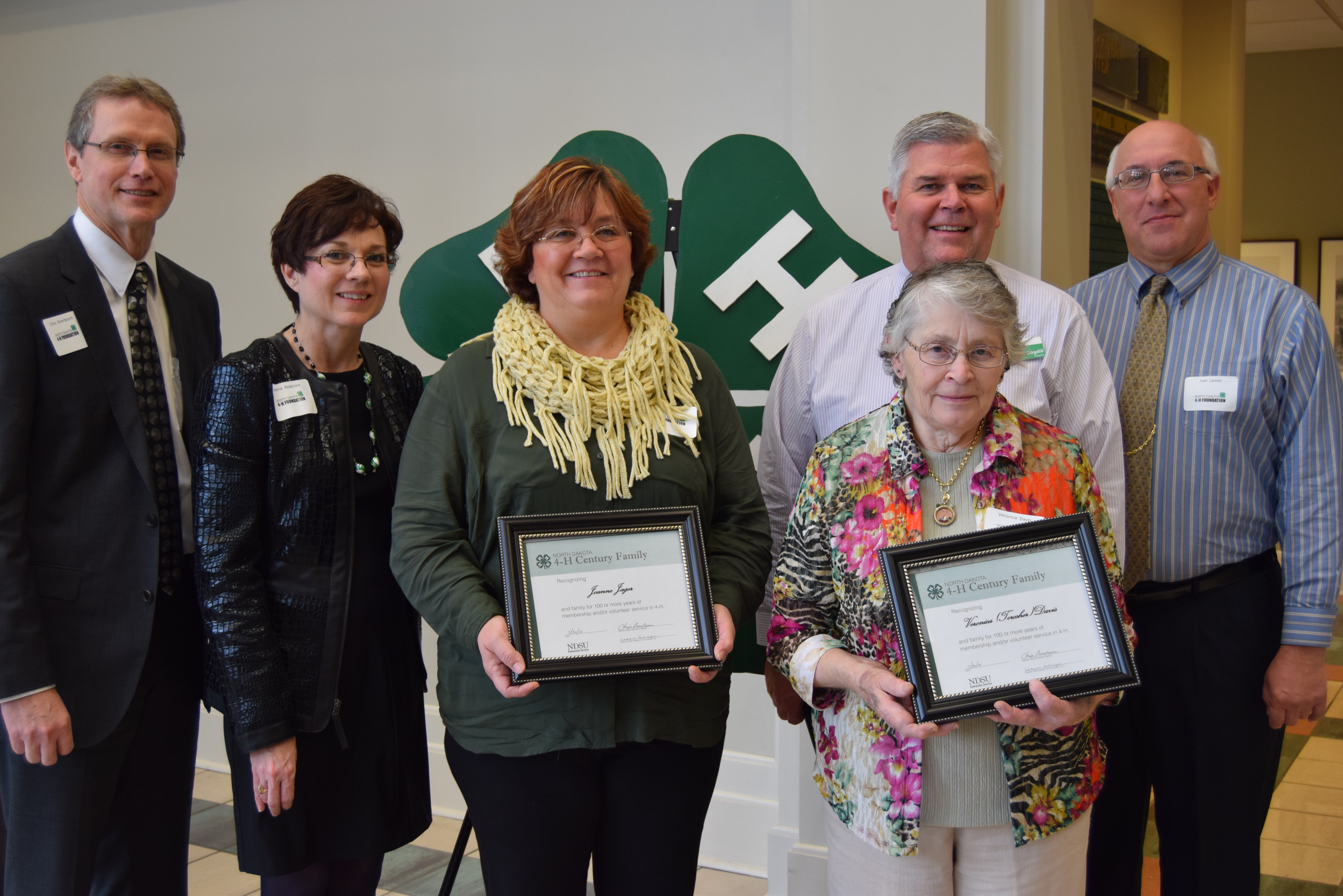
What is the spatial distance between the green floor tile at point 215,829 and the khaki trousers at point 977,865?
2.58 meters

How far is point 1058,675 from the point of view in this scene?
4.63 ft

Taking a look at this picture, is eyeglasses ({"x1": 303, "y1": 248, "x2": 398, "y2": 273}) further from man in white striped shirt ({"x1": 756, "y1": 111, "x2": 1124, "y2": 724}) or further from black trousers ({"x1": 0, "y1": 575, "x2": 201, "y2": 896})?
man in white striped shirt ({"x1": 756, "y1": 111, "x2": 1124, "y2": 724})

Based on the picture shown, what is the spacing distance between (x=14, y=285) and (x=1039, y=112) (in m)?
2.30

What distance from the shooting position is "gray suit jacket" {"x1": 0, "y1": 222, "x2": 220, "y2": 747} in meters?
1.85

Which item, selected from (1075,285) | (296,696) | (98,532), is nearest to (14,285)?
(98,532)

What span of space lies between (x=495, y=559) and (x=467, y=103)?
2.51 metres

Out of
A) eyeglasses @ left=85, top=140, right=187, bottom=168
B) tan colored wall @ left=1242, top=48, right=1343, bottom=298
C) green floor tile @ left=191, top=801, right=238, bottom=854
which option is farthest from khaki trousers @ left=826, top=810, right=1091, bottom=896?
tan colored wall @ left=1242, top=48, right=1343, bottom=298

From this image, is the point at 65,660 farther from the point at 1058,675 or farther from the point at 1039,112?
the point at 1039,112

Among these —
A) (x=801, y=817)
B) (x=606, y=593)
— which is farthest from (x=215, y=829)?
(x=606, y=593)

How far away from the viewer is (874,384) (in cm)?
208

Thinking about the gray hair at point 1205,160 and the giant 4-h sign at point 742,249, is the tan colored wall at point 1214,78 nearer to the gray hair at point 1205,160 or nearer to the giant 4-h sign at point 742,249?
the gray hair at point 1205,160

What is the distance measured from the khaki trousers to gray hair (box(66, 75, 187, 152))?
183 centimetres

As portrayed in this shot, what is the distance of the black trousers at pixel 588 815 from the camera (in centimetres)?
166

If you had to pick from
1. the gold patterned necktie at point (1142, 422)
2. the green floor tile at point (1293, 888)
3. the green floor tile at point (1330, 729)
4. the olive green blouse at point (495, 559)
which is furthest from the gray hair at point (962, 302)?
the green floor tile at point (1330, 729)
